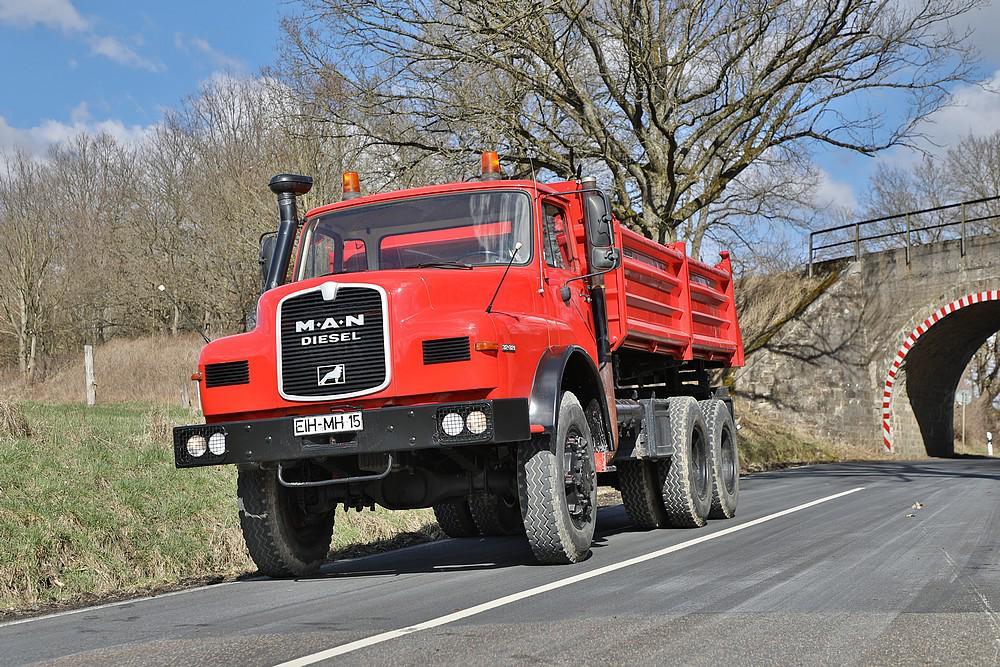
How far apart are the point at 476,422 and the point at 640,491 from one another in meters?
4.20

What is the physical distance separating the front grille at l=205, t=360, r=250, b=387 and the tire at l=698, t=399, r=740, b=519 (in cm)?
584

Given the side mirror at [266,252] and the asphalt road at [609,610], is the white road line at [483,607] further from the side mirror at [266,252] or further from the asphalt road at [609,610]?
the side mirror at [266,252]

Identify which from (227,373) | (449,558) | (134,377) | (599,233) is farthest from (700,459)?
(134,377)

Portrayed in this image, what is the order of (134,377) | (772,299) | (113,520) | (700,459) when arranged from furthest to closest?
(772,299)
(134,377)
(700,459)
(113,520)

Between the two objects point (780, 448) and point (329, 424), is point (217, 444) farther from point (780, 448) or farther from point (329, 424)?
point (780, 448)

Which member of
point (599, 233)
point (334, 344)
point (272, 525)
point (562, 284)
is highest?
point (599, 233)

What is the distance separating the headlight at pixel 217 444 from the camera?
7.26m

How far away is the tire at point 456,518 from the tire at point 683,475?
1987mm

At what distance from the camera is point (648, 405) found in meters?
10.4

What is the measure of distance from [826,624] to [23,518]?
21.1 ft

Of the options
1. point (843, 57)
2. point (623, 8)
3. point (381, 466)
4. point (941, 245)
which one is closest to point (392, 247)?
point (381, 466)

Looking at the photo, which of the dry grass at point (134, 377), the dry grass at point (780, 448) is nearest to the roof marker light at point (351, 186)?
the dry grass at point (134, 377)

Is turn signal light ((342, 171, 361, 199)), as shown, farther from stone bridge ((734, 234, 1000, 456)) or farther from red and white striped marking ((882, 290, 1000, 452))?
red and white striped marking ((882, 290, 1000, 452))

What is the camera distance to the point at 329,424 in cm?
701
